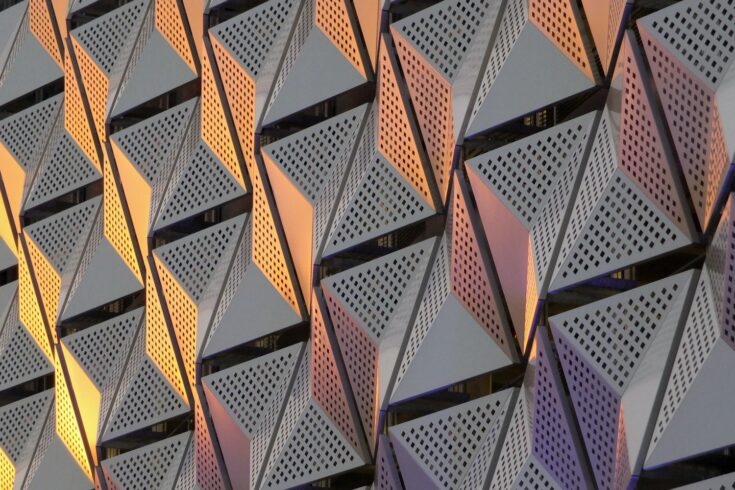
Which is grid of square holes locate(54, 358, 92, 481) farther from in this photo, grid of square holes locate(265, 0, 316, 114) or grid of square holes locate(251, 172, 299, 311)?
grid of square holes locate(265, 0, 316, 114)

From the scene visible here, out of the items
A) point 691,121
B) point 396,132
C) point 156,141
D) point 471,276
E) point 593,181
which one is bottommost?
point 691,121

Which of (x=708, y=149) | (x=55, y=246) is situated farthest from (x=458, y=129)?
(x=55, y=246)

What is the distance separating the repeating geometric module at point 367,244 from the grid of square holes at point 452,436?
0.03 meters

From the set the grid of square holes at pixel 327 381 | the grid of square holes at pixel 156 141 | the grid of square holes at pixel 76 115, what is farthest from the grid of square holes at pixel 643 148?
the grid of square holes at pixel 76 115

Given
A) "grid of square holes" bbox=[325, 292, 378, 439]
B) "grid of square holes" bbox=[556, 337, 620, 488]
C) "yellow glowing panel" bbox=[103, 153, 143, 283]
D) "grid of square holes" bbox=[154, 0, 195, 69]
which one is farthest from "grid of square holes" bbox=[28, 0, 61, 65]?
"grid of square holes" bbox=[556, 337, 620, 488]

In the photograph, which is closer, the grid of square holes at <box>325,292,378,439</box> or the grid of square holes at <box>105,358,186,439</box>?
the grid of square holes at <box>325,292,378,439</box>

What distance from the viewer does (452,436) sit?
17.3 meters

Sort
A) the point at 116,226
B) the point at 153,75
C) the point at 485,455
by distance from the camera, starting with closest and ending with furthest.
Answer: the point at 485,455 < the point at 153,75 < the point at 116,226

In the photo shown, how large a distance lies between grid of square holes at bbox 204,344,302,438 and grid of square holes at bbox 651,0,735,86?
710cm

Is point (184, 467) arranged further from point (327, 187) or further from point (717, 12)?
point (717, 12)

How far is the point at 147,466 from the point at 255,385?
9.01 ft

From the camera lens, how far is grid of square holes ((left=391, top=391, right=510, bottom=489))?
1702 centimetres

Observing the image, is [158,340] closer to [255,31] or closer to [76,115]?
[255,31]

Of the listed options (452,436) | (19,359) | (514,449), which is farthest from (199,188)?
(514,449)
